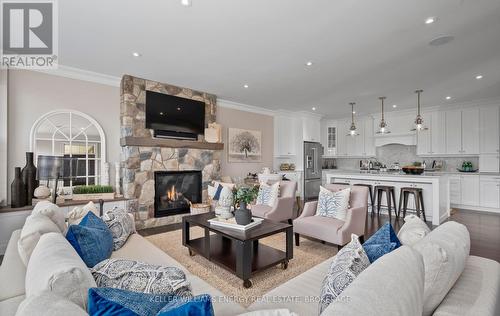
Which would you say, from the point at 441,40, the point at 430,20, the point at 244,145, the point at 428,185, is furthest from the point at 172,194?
the point at 428,185

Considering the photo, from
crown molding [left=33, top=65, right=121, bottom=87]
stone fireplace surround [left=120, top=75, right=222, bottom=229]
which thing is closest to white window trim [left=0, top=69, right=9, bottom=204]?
crown molding [left=33, top=65, right=121, bottom=87]

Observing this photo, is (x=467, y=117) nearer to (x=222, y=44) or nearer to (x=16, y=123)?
(x=222, y=44)

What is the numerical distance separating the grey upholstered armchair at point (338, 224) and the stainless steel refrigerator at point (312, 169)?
12.5 ft

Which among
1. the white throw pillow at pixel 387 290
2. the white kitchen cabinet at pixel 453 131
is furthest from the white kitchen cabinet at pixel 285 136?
the white throw pillow at pixel 387 290

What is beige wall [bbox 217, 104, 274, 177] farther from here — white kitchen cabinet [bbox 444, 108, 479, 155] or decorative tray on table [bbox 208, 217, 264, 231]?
white kitchen cabinet [bbox 444, 108, 479, 155]

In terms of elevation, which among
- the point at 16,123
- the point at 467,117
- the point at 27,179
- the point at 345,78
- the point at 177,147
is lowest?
the point at 27,179

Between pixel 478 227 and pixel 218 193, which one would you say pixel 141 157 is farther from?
pixel 478 227

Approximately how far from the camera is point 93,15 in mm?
2389

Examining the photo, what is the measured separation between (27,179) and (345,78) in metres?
5.06

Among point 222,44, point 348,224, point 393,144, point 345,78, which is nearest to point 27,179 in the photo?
point 222,44

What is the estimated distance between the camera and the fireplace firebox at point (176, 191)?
14.7ft

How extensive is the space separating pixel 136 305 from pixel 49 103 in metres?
4.11

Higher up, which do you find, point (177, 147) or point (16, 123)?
point (16, 123)

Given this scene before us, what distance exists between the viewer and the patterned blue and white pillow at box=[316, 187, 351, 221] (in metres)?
3.12
